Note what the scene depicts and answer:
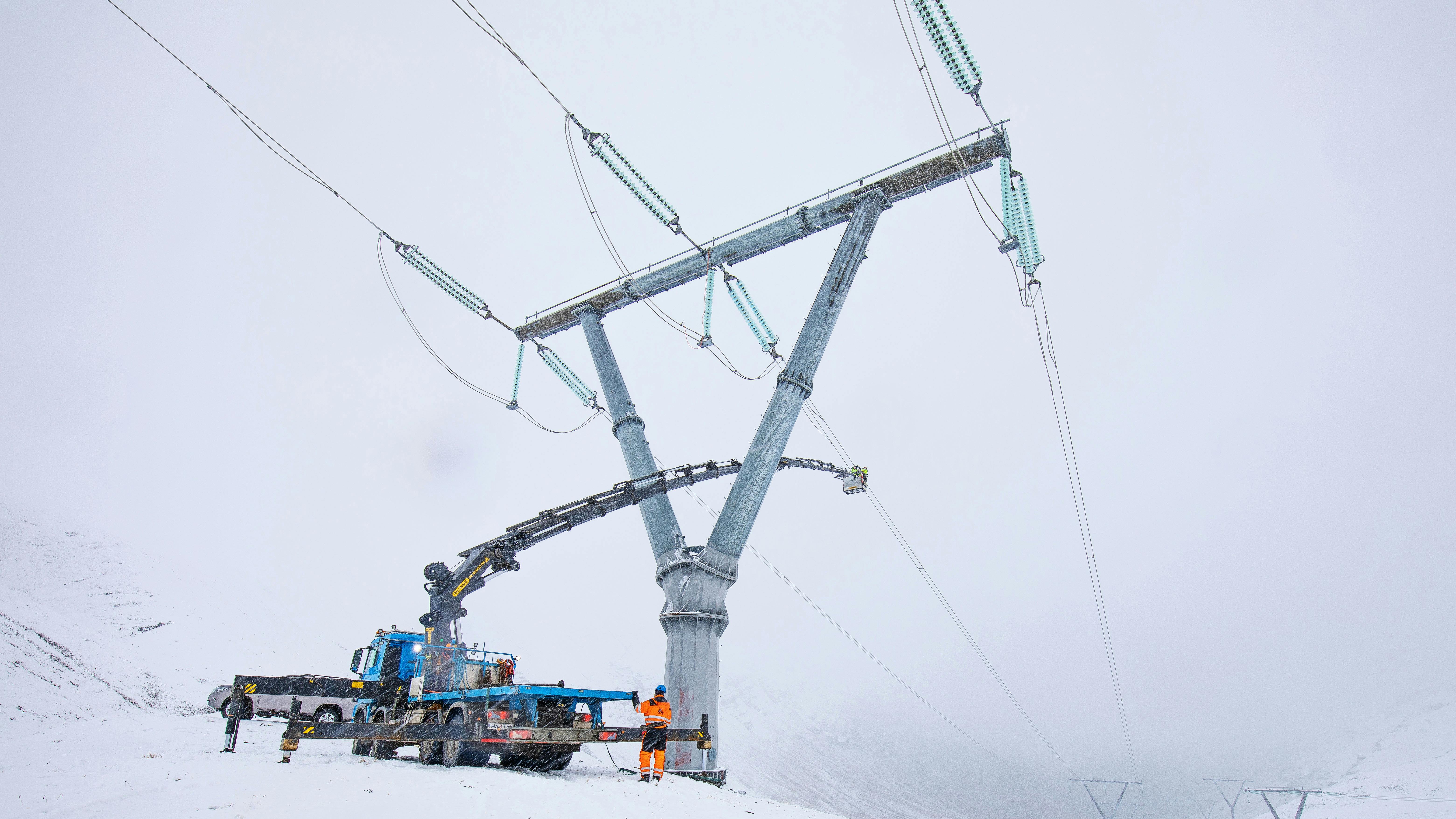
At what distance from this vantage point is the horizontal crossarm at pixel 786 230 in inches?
600

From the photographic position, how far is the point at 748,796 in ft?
35.4

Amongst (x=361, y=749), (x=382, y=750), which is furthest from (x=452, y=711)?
(x=361, y=749)

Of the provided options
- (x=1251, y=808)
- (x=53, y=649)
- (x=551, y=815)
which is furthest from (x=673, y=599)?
(x=1251, y=808)

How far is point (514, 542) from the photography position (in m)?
16.5

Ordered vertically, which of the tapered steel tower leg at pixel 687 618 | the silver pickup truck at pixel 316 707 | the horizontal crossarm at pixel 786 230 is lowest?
the silver pickup truck at pixel 316 707

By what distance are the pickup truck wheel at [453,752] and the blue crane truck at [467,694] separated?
0.03 m

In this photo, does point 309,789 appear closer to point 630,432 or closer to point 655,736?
point 655,736

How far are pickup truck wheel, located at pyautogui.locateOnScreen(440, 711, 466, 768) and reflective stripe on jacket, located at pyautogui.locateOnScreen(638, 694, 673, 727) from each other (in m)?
3.07

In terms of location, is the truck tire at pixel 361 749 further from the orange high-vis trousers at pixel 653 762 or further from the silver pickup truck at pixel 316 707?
the orange high-vis trousers at pixel 653 762

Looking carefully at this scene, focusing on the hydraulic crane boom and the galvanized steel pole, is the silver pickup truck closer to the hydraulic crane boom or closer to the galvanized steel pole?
the hydraulic crane boom

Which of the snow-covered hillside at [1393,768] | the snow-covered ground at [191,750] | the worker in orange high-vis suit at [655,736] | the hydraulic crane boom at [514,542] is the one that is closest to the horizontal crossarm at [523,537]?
the hydraulic crane boom at [514,542]

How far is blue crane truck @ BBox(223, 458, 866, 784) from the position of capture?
1018 centimetres

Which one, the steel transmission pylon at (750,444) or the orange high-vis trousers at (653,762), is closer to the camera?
the orange high-vis trousers at (653,762)

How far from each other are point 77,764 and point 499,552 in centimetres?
798
